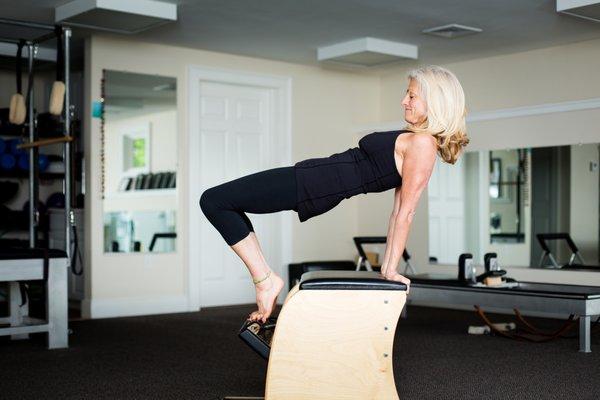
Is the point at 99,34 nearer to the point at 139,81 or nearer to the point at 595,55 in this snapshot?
the point at 139,81

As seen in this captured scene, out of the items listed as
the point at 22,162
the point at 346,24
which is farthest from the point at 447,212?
the point at 22,162

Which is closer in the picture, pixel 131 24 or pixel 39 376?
pixel 39 376

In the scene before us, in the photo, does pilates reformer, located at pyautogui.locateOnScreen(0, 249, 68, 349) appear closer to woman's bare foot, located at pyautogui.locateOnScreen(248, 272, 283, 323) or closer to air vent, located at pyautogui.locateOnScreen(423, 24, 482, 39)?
woman's bare foot, located at pyautogui.locateOnScreen(248, 272, 283, 323)

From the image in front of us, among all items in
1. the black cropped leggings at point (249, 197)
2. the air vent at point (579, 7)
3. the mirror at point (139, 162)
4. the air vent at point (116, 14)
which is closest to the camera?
the black cropped leggings at point (249, 197)

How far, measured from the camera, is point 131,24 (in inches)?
261

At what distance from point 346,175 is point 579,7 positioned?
12.3 ft

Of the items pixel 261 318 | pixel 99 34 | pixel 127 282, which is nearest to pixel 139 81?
pixel 99 34

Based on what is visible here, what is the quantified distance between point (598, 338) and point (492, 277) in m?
0.92

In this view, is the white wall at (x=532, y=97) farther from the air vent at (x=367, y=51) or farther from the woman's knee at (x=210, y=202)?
the woman's knee at (x=210, y=202)

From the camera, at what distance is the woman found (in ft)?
9.97

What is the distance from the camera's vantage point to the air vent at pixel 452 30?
6992 mm

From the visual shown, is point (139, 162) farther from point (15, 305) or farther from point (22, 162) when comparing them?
point (15, 305)

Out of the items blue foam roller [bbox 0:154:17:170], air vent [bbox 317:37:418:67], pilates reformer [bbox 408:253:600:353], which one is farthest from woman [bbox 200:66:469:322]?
blue foam roller [bbox 0:154:17:170]

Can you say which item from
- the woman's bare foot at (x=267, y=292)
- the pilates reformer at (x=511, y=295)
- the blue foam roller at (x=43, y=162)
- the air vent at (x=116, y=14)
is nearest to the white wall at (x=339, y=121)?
the air vent at (x=116, y=14)
